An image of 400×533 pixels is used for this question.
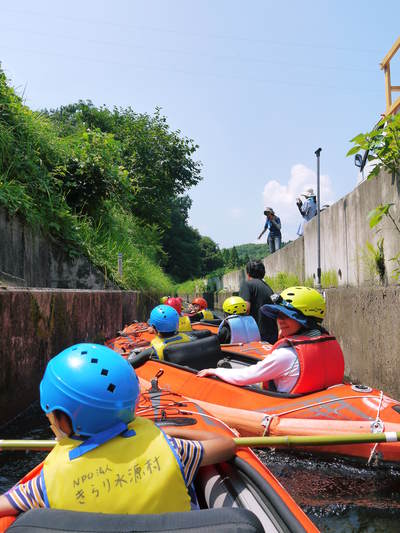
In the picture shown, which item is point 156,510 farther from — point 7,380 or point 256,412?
point 7,380

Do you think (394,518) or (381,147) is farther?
(381,147)

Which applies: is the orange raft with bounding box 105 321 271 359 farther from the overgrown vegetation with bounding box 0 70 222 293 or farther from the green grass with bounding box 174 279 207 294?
the green grass with bounding box 174 279 207 294

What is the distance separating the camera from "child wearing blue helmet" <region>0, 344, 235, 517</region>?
185 cm

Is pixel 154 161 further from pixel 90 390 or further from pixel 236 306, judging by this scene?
pixel 90 390

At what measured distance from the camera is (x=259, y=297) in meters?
7.61

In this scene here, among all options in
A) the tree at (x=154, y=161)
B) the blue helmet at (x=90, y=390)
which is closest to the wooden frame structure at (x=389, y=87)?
the blue helmet at (x=90, y=390)

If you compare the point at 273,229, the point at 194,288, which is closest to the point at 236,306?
the point at 273,229

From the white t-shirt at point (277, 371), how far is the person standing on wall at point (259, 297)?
2817 millimetres

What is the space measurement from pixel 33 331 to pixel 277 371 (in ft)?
11.0

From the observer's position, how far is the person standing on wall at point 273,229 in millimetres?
14900

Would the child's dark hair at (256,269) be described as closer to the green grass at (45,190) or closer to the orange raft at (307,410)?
the orange raft at (307,410)

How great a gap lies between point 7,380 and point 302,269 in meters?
9.38

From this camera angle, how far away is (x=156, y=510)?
186 cm

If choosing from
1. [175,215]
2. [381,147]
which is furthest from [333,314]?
[175,215]
